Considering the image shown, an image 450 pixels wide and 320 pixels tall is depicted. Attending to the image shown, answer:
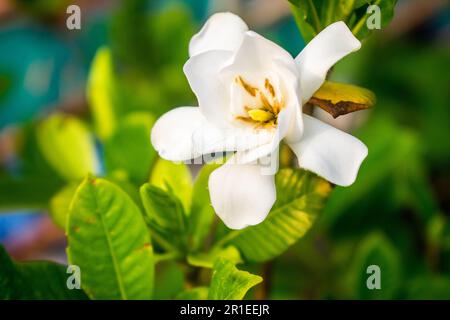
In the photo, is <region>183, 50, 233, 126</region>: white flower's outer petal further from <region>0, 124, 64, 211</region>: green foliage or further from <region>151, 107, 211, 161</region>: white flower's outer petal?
<region>0, 124, 64, 211</region>: green foliage

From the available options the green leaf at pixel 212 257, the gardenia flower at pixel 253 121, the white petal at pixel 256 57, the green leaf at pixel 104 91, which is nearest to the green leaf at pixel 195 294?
the green leaf at pixel 212 257

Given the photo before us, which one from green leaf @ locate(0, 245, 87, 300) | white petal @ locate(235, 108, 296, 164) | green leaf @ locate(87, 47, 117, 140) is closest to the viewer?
white petal @ locate(235, 108, 296, 164)

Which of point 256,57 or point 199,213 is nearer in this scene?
point 256,57

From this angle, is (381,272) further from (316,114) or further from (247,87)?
(247,87)

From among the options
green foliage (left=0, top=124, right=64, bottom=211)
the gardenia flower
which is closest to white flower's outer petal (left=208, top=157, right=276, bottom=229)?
the gardenia flower

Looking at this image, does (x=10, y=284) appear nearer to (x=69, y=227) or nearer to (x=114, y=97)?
(x=69, y=227)

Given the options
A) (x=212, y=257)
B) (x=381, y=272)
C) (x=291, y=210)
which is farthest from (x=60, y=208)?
(x=381, y=272)
